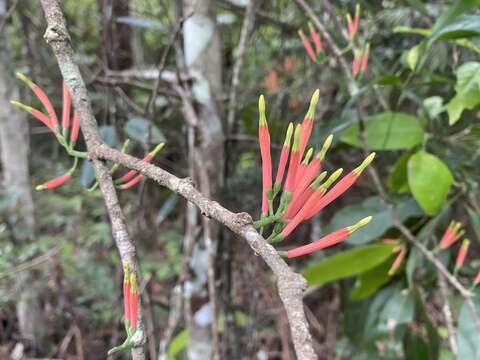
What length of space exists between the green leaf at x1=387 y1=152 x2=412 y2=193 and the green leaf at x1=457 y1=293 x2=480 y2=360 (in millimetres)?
237

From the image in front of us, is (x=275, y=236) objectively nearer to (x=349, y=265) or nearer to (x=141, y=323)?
(x=141, y=323)

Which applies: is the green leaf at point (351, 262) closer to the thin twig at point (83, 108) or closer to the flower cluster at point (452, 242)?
the flower cluster at point (452, 242)

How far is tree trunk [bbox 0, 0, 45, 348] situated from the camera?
1296mm

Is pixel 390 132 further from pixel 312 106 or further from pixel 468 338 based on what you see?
pixel 312 106

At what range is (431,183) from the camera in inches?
27.3

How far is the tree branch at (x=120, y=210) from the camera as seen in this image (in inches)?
8.8

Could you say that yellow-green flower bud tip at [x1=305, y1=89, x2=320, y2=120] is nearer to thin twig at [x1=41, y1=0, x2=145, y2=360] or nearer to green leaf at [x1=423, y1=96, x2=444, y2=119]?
thin twig at [x1=41, y1=0, x2=145, y2=360]

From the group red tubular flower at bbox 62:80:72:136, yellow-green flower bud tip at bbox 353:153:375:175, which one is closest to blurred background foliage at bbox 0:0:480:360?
red tubular flower at bbox 62:80:72:136

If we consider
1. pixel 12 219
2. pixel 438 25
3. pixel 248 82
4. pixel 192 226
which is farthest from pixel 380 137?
pixel 12 219

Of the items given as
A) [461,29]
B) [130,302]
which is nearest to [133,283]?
[130,302]

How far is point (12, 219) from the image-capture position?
1.32 m

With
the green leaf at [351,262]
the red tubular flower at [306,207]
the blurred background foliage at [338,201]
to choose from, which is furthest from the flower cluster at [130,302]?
the green leaf at [351,262]

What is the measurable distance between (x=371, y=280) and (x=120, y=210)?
726 millimetres

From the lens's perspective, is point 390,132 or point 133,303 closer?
point 133,303
